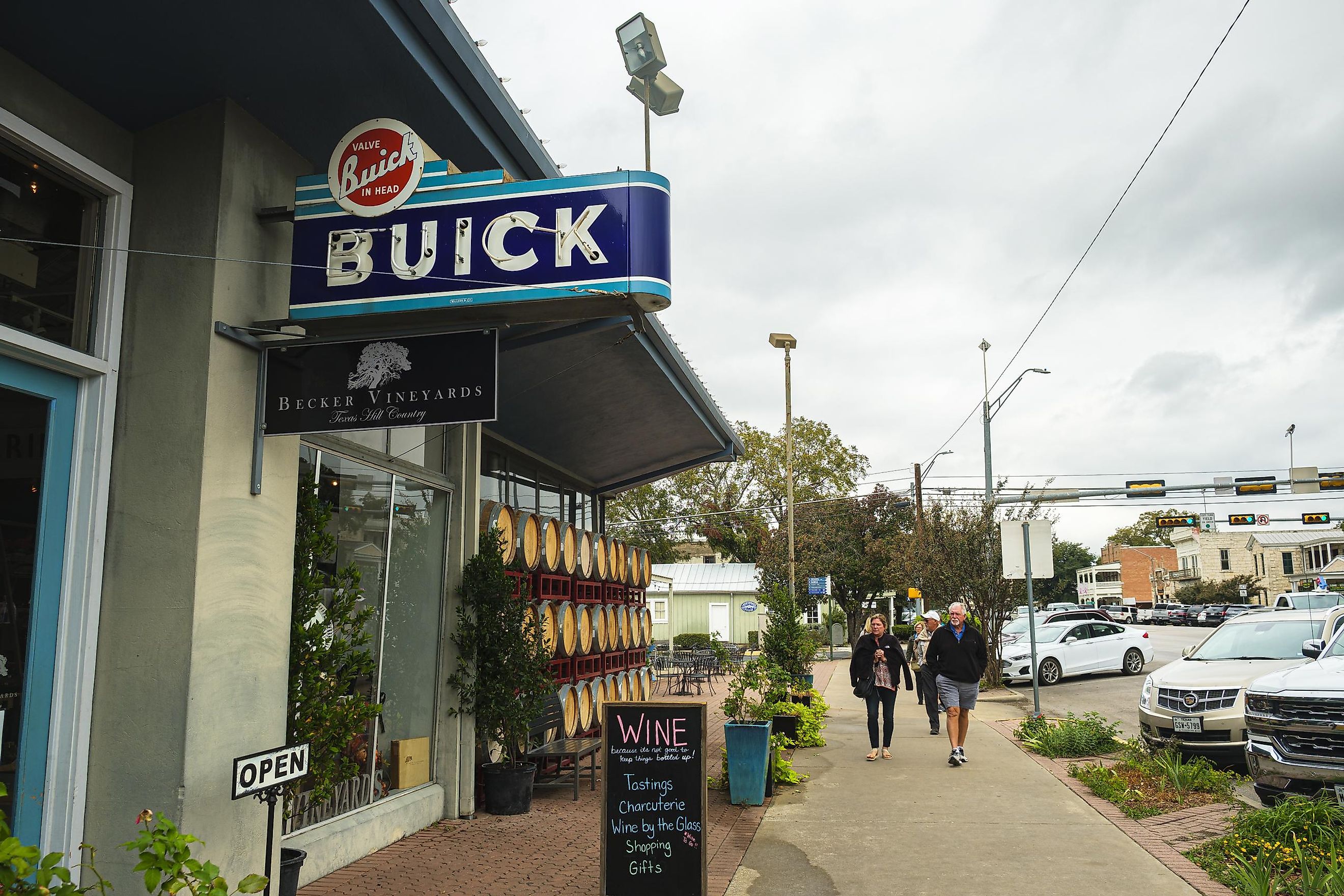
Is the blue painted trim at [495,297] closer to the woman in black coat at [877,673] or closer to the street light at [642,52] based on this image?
the street light at [642,52]

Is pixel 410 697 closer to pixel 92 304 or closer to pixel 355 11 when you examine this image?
pixel 92 304

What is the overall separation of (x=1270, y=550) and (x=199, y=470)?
9543 cm

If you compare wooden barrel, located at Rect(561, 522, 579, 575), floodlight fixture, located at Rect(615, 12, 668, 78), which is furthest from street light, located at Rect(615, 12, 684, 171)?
wooden barrel, located at Rect(561, 522, 579, 575)

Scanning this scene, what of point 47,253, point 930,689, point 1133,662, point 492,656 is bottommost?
point 1133,662

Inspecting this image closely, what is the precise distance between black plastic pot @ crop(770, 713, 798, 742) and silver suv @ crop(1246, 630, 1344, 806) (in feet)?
17.0

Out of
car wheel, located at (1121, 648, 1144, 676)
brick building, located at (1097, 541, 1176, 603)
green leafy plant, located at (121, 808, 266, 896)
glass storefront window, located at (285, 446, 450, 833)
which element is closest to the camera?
green leafy plant, located at (121, 808, 266, 896)

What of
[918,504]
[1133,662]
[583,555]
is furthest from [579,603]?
[918,504]

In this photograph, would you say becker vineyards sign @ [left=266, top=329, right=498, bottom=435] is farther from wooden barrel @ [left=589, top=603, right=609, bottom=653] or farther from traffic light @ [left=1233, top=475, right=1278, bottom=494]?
traffic light @ [left=1233, top=475, right=1278, bottom=494]

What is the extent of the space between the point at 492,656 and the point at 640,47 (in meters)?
5.24

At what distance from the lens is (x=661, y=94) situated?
8.98 m

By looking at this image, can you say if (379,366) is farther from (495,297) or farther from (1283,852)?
(1283,852)

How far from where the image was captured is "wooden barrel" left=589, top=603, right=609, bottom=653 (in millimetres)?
11633

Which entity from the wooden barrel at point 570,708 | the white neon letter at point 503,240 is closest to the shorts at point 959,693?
the wooden barrel at point 570,708

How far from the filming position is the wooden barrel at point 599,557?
1202 cm
